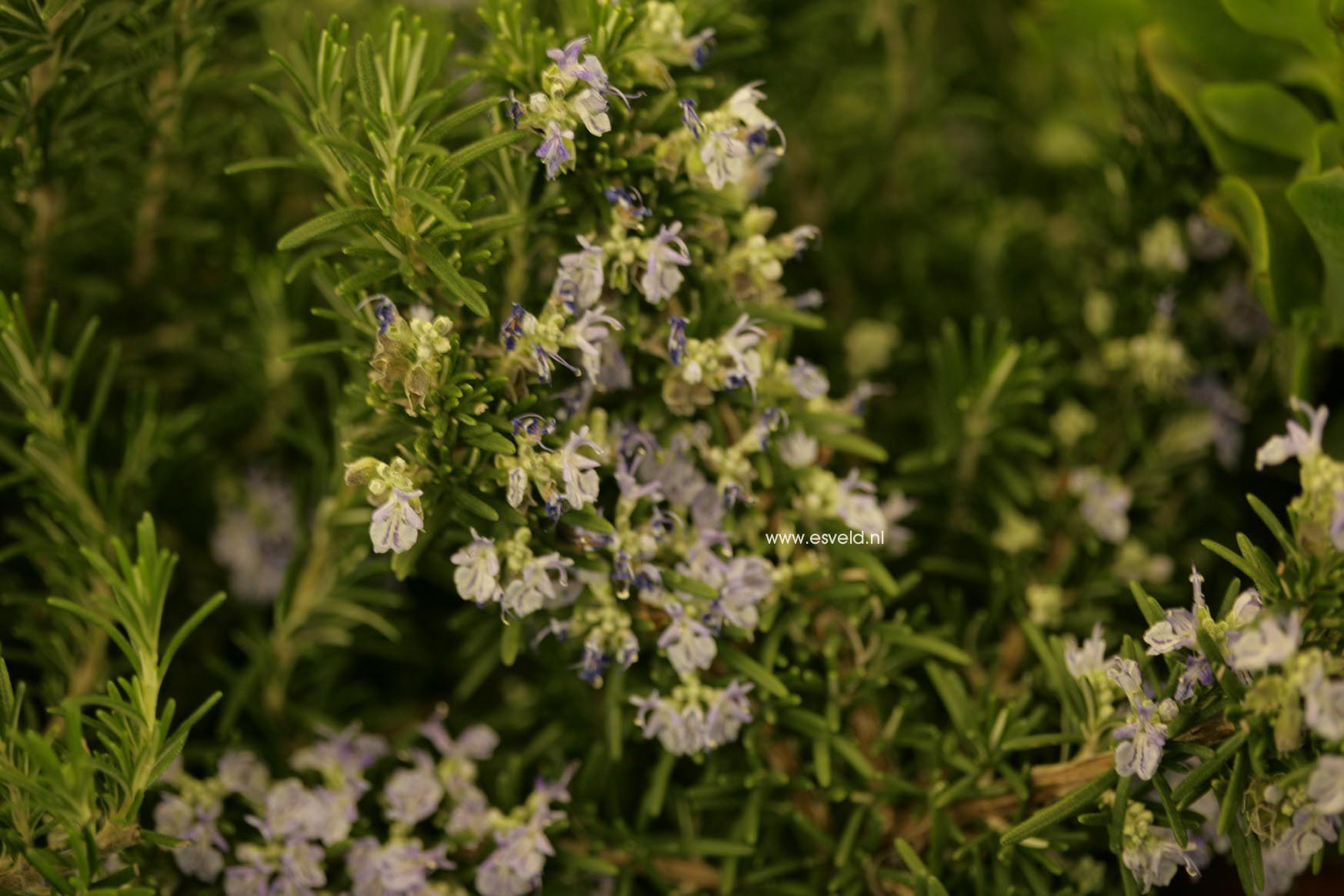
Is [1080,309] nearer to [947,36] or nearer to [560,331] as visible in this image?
[947,36]

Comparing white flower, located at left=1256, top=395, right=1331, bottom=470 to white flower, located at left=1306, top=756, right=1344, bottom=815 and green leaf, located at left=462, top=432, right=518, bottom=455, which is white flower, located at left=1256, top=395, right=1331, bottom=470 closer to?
white flower, located at left=1306, top=756, right=1344, bottom=815

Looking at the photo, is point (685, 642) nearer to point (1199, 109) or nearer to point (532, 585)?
point (532, 585)

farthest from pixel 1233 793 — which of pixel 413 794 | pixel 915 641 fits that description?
pixel 413 794

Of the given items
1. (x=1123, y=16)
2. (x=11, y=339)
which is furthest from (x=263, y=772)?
(x=1123, y=16)

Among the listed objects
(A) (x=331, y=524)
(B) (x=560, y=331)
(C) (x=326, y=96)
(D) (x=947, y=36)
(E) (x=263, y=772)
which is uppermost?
(C) (x=326, y=96)

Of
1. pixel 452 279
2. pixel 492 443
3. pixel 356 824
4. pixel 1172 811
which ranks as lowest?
pixel 356 824

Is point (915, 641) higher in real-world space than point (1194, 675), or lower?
lower

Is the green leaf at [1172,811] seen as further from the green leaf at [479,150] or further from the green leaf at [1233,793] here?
the green leaf at [479,150]
